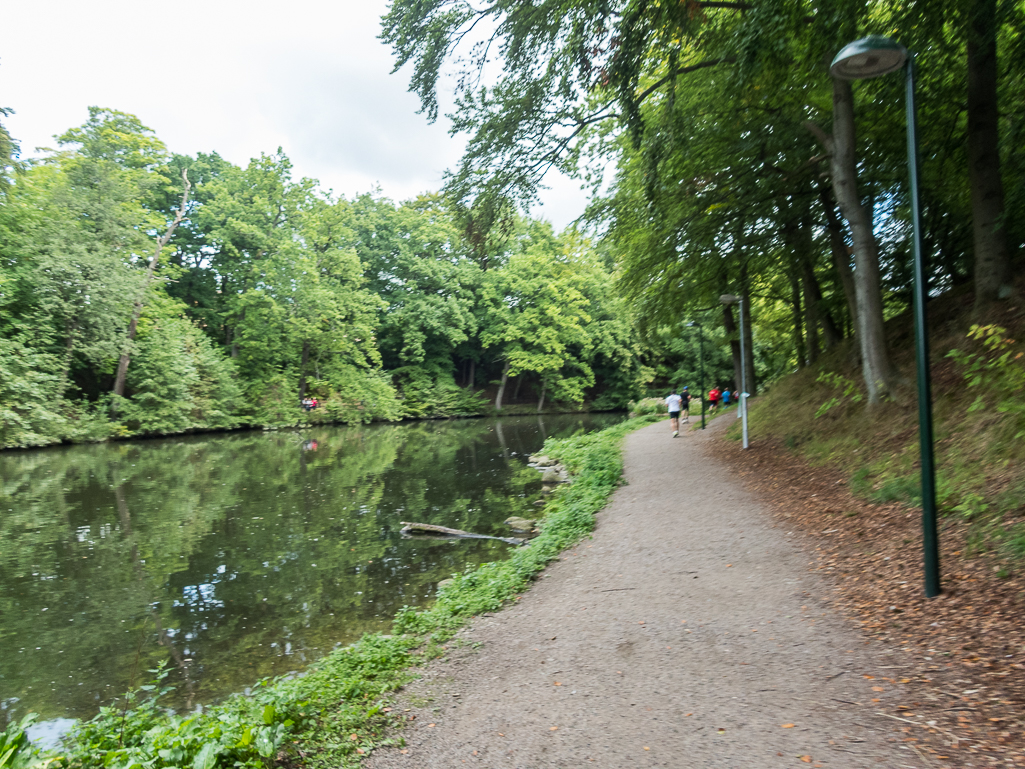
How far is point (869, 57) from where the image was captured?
5316 millimetres

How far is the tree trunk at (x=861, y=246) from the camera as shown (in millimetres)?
10555

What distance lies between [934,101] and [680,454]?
31.1ft

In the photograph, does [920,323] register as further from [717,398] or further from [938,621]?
[717,398]

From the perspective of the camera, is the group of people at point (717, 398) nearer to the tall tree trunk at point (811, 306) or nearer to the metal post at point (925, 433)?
the tall tree trunk at point (811, 306)

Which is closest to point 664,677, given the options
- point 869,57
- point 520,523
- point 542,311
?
point 869,57

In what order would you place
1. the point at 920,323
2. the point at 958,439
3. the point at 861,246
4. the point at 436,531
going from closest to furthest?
the point at 920,323
the point at 958,439
the point at 861,246
the point at 436,531

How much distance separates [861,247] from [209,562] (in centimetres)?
1190

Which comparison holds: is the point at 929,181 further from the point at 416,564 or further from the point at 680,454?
the point at 416,564

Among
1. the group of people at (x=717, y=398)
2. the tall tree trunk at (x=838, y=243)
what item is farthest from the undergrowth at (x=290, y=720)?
the group of people at (x=717, y=398)

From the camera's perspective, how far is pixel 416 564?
385 inches

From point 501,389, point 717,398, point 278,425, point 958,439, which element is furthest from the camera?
point 501,389

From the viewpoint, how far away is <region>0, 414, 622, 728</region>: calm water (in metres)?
6.60

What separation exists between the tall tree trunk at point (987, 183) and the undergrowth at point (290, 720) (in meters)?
8.75

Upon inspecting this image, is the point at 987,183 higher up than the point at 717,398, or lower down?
higher up
